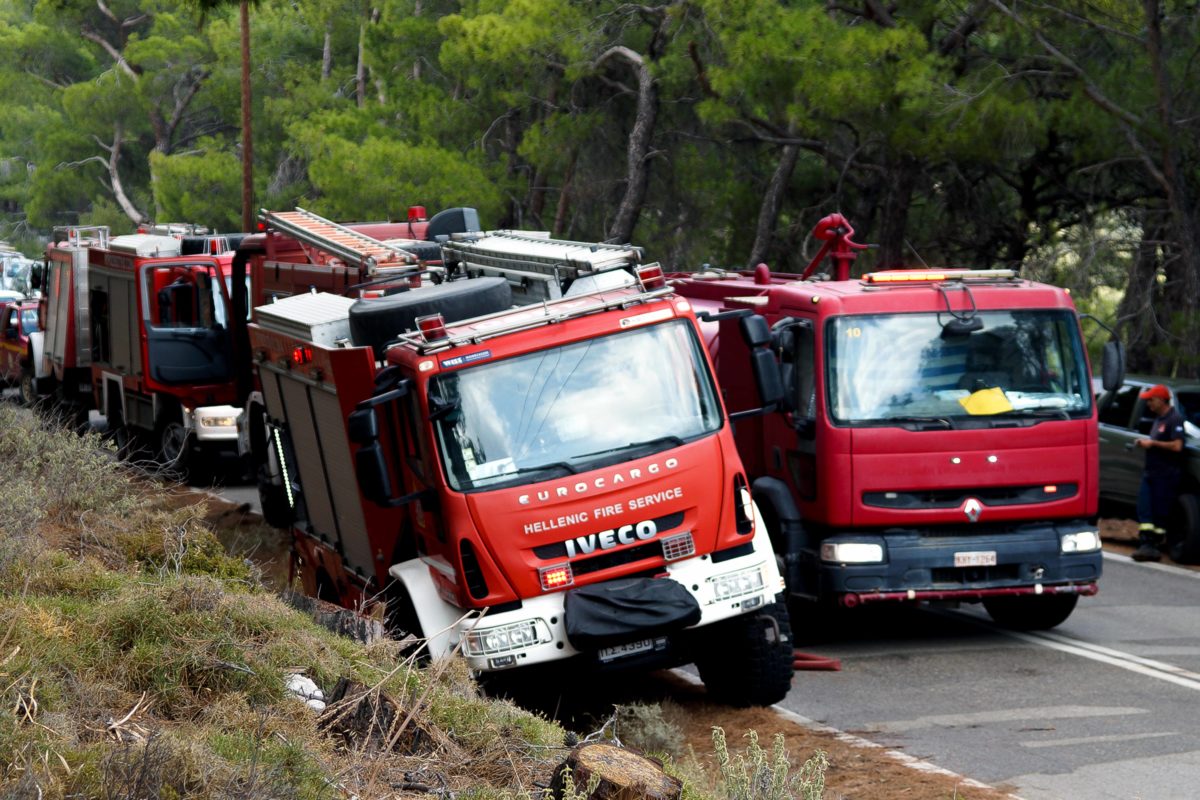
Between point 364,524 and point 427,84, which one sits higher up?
point 427,84

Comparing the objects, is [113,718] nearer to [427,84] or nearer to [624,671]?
[624,671]

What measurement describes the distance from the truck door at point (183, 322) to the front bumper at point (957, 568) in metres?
11.5

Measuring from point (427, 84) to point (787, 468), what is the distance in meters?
24.7

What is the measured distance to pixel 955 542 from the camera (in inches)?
444

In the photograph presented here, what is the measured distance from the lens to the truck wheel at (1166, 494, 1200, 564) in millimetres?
15125

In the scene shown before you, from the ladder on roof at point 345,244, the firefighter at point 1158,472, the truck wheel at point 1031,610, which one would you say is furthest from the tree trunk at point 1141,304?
A: the ladder on roof at point 345,244

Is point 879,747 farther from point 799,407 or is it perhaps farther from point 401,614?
point 799,407

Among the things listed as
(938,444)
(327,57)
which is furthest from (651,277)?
(327,57)

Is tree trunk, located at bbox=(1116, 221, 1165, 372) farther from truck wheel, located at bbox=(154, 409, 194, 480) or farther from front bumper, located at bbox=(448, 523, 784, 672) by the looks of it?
front bumper, located at bbox=(448, 523, 784, 672)

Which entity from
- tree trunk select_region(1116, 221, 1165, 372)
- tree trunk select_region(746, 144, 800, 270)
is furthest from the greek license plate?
tree trunk select_region(746, 144, 800, 270)

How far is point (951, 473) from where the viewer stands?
11.3 metres

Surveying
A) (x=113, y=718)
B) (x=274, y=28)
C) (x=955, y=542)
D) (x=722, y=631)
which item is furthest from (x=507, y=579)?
(x=274, y=28)

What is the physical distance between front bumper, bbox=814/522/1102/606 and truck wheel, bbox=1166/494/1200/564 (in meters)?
4.21

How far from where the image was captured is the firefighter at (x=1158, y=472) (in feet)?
Answer: 49.4
